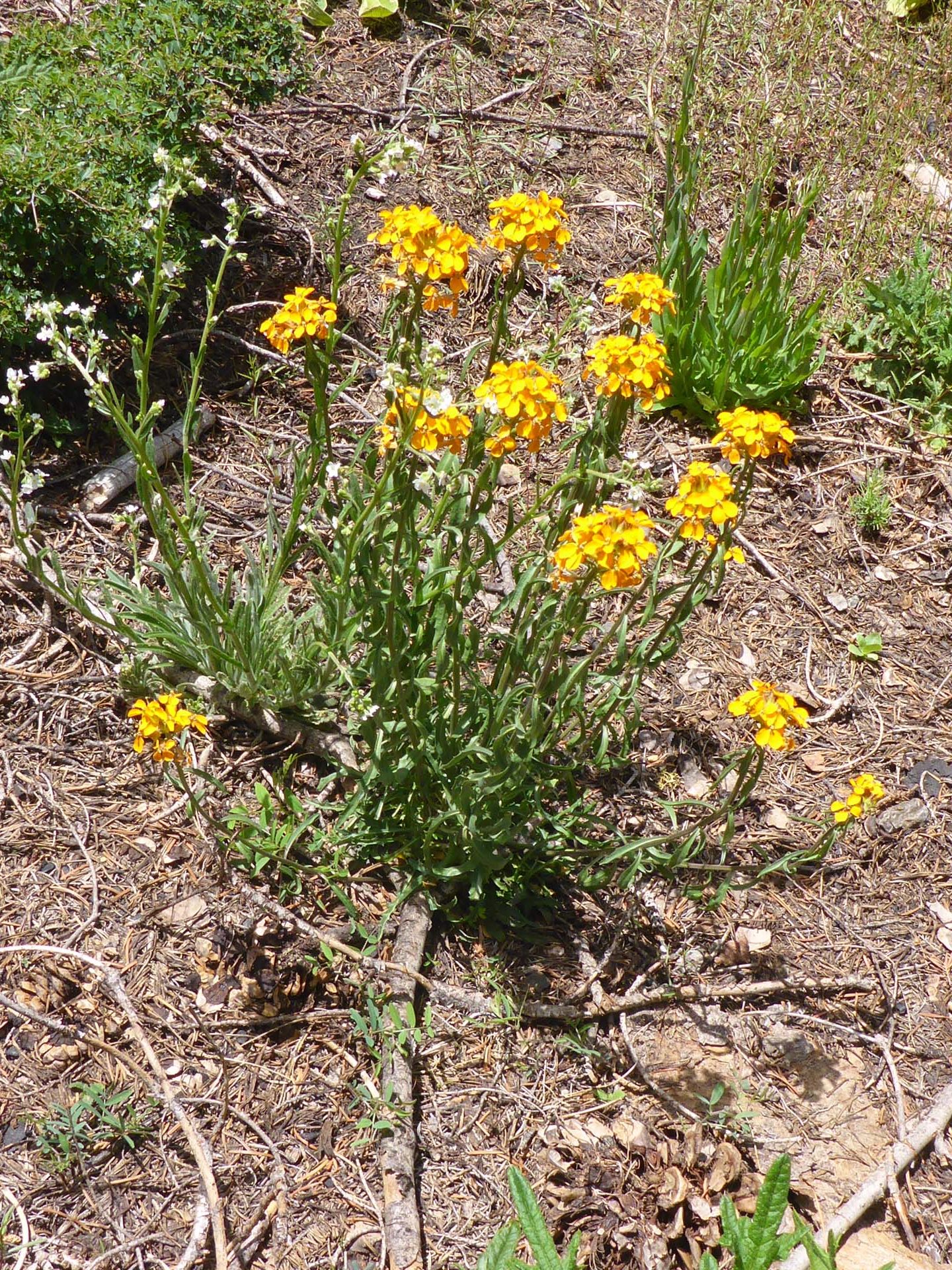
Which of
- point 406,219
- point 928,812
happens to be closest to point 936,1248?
point 928,812

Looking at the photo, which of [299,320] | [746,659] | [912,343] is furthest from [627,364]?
[912,343]

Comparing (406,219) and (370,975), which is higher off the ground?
(406,219)

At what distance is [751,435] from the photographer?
201cm

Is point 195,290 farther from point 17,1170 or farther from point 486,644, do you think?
point 17,1170

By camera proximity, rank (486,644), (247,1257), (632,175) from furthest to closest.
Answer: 1. (632,175)
2. (486,644)
3. (247,1257)

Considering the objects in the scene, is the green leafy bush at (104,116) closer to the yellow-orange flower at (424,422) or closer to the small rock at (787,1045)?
the yellow-orange flower at (424,422)

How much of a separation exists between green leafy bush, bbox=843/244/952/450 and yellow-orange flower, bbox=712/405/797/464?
2275 mm

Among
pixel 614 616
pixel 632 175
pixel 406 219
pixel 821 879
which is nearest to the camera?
pixel 406 219

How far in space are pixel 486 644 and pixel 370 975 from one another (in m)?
0.86

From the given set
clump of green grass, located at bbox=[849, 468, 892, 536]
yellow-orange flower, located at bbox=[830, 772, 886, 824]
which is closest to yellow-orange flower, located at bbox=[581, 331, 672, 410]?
yellow-orange flower, located at bbox=[830, 772, 886, 824]

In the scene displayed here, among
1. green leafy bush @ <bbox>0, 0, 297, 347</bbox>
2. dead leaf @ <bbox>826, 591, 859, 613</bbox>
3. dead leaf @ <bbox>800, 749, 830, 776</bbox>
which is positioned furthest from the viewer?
dead leaf @ <bbox>826, 591, 859, 613</bbox>

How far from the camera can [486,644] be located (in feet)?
8.82

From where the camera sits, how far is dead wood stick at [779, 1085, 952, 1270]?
2.28m

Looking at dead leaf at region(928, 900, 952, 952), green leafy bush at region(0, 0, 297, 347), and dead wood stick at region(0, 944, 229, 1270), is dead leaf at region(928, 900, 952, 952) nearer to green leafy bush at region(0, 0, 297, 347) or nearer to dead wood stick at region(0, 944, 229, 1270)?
dead wood stick at region(0, 944, 229, 1270)
